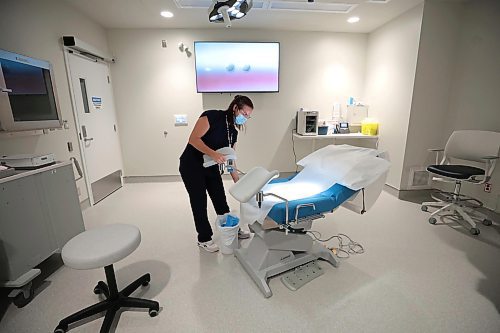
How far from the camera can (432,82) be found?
2.96 m

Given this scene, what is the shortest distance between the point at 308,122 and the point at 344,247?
6.95 ft

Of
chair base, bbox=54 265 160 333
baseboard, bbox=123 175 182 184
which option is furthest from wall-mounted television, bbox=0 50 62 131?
baseboard, bbox=123 175 182 184

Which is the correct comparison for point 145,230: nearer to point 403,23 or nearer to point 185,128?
point 185,128

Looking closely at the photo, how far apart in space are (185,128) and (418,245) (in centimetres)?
339

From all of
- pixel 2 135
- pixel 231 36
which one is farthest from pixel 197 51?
pixel 2 135

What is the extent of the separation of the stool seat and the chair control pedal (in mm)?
1043

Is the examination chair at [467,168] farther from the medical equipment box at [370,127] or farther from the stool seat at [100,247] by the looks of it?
the stool seat at [100,247]

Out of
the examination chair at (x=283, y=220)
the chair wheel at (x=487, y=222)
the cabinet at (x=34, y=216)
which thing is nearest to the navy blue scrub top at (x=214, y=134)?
the examination chair at (x=283, y=220)

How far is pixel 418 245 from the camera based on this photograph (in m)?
2.16

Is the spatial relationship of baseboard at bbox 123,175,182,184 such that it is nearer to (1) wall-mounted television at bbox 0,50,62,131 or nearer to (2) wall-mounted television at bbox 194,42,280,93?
(2) wall-mounted television at bbox 194,42,280,93

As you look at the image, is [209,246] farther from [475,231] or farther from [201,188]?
[475,231]

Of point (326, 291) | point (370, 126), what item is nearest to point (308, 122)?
point (370, 126)

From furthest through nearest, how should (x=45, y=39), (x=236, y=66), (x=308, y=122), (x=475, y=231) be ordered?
1. (x=308, y=122)
2. (x=236, y=66)
3. (x=45, y=39)
4. (x=475, y=231)

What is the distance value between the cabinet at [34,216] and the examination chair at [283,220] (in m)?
1.36
